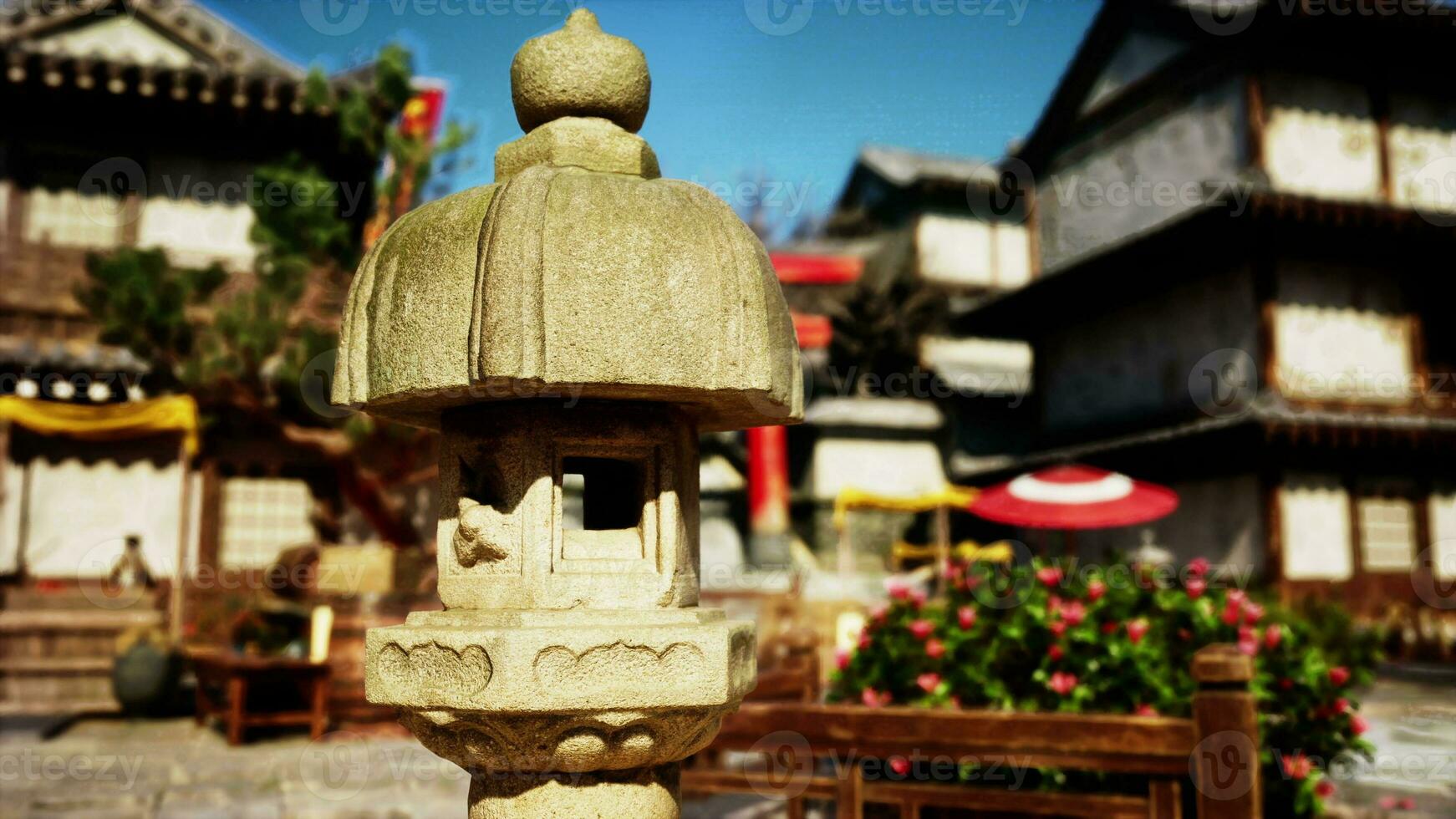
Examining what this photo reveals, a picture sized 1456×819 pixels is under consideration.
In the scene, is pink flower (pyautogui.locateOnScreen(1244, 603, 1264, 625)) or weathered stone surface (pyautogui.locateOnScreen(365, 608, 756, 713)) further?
pink flower (pyautogui.locateOnScreen(1244, 603, 1264, 625))

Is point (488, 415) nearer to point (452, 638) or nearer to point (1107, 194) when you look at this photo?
point (452, 638)

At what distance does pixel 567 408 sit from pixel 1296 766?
4.14 meters

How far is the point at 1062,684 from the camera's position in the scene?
5.31 metres

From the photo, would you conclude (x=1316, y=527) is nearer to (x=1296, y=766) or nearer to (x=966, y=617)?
(x=1296, y=766)

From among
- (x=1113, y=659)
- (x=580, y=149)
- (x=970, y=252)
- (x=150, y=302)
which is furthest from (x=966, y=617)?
(x=970, y=252)

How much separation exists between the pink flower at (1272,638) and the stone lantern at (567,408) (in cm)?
330

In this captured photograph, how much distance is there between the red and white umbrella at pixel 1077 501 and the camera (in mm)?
12047

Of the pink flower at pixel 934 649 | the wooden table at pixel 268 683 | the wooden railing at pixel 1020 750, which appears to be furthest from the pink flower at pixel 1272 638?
the wooden table at pixel 268 683

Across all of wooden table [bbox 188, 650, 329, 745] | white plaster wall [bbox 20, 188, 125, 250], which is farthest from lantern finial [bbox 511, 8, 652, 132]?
white plaster wall [bbox 20, 188, 125, 250]

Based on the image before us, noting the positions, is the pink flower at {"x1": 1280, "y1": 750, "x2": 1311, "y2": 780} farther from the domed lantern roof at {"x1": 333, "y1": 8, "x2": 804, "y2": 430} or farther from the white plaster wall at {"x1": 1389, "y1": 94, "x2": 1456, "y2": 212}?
the white plaster wall at {"x1": 1389, "y1": 94, "x2": 1456, "y2": 212}

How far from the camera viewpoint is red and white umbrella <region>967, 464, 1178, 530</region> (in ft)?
39.5

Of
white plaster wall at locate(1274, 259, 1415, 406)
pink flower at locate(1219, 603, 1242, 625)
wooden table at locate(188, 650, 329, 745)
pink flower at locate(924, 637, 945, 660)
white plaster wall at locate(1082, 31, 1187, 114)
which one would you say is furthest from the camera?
white plaster wall at locate(1082, 31, 1187, 114)

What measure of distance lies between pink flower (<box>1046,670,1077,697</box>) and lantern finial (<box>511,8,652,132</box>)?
3.38 meters

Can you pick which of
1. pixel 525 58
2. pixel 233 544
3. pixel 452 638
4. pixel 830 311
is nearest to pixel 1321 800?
→ pixel 452 638
